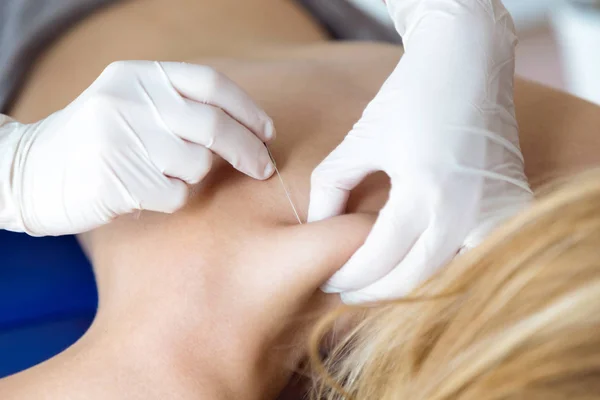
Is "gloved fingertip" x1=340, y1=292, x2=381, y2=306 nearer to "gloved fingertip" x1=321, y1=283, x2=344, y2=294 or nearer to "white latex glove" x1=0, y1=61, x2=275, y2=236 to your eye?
"gloved fingertip" x1=321, y1=283, x2=344, y2=294

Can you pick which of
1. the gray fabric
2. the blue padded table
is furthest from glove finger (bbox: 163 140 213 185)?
the gray fabric

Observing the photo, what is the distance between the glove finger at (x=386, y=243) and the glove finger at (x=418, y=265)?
0.01 meters

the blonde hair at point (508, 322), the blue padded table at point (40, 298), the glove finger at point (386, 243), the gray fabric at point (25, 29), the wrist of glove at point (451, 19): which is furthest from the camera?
the gray fabric at point (25, 29)

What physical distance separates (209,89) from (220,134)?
0.06 metres

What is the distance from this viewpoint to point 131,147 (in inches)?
26.3

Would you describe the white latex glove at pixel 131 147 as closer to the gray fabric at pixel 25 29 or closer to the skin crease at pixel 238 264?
the skin crease at pixel 238 264

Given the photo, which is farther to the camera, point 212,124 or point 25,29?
point 25,29

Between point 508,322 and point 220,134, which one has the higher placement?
point 220,134

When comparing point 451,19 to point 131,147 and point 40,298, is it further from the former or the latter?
point 40,298

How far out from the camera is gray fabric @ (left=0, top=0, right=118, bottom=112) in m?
1.04

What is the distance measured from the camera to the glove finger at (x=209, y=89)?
0.68m

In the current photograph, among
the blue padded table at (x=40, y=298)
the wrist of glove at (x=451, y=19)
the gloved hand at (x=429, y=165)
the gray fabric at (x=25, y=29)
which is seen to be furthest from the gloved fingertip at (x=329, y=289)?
the gray fabric at (x=25, y=29)

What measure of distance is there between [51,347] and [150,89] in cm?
50

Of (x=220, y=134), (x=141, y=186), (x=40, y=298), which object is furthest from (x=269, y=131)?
(x=40, y=298)
